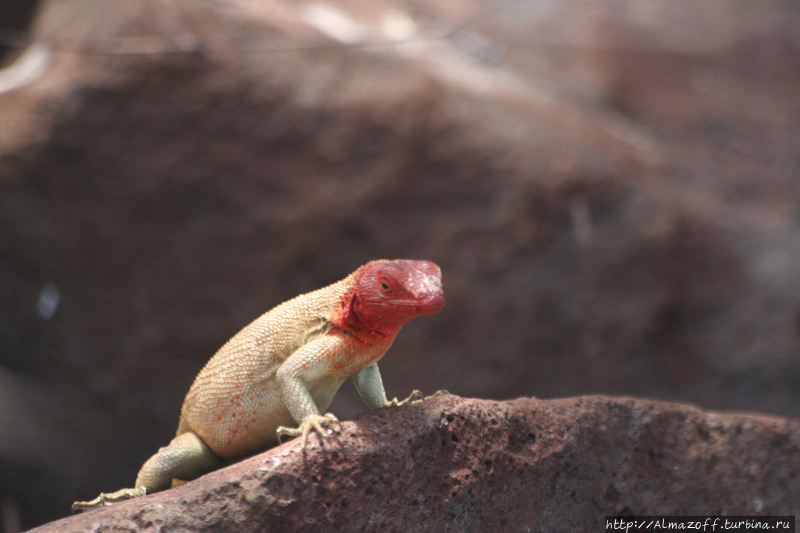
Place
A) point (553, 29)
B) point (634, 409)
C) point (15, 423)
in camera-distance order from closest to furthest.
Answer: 1. point (634, 409)
2. point (15, 423)
3. point (553, 29)

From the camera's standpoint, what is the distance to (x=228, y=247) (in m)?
7.68

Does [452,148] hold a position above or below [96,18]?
below

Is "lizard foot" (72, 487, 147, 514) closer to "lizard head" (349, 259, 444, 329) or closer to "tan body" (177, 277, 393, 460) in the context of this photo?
"tan body" (177, 277, 393, 460)

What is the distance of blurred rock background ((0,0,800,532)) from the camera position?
7.32 metres

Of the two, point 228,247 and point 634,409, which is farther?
point 228,247

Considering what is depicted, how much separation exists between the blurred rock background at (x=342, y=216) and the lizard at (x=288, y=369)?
13.8 ft

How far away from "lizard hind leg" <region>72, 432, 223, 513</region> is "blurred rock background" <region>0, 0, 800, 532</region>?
421cm

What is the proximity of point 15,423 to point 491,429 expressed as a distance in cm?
629

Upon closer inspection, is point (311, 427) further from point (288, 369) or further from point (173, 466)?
point (173, 466)

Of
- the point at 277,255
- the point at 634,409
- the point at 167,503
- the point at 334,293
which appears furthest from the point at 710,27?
the point at 167,503

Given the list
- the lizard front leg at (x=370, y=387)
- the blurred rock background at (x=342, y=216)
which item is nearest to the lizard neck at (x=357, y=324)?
the lizard front leg at (x=370, y=387)

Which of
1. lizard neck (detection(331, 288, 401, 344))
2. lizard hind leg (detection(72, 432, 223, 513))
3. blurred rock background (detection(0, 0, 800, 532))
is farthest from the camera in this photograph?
blurred rock background (detection(0, 0, 800, 532))

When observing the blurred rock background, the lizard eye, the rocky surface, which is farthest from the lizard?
the blurred rock background

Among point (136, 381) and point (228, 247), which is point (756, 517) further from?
point (136, 381)
